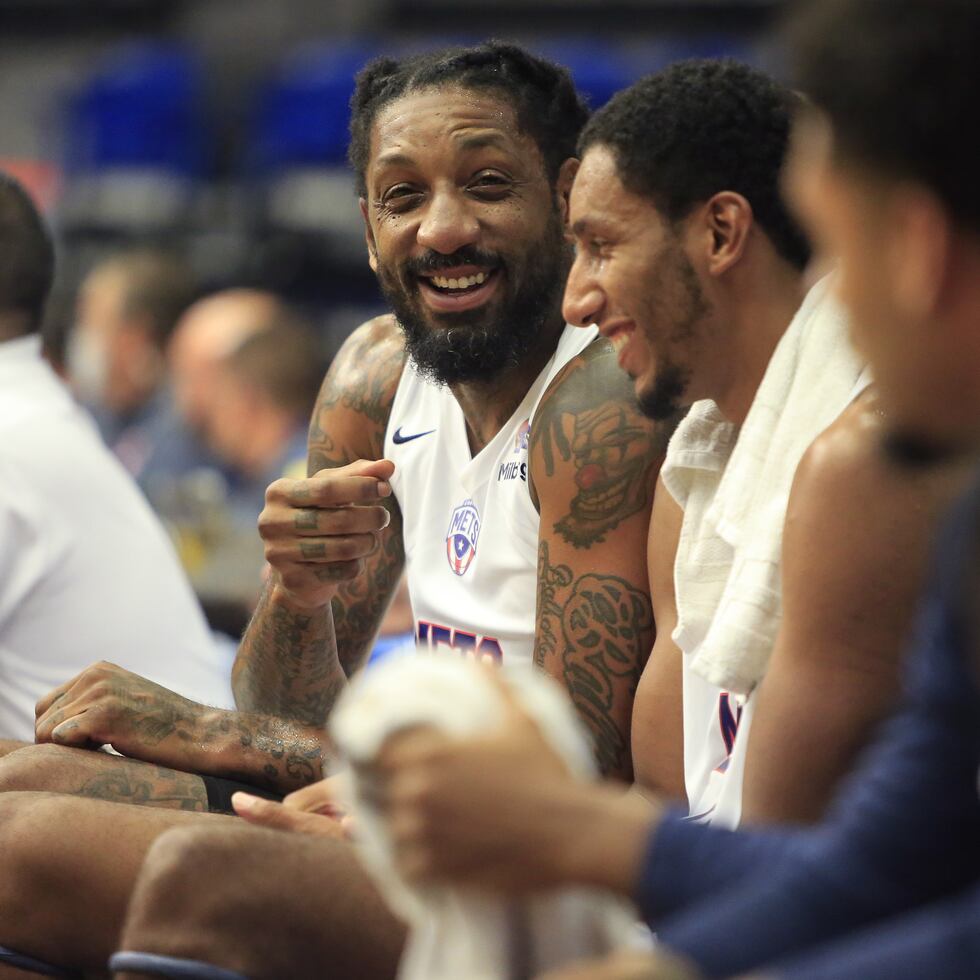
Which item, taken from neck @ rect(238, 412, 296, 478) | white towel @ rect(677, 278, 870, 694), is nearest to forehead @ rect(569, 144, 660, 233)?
white towel @ rect(677, 278, 870, 694)

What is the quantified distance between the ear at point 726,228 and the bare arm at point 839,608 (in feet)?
1.56

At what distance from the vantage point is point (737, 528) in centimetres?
227

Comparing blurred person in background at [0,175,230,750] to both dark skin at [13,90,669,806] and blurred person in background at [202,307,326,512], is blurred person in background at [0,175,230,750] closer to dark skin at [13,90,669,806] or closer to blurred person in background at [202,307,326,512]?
dark skin at [13,90,669,806]

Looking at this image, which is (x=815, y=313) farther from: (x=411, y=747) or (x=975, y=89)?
(x=411, y=747)

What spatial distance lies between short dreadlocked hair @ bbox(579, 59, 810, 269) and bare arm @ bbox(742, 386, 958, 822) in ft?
1.73

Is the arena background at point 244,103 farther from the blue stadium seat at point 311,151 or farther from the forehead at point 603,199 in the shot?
the forehead at point 603,199

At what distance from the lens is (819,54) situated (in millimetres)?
1413

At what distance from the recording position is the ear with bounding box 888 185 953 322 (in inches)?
54.7

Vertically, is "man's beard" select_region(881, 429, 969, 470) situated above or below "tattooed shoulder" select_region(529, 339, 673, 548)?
below

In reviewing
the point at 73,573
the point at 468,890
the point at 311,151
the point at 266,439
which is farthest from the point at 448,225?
the point at 311,151

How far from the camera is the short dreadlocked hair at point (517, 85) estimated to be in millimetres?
3074

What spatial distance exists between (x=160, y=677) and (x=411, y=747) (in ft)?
7.28

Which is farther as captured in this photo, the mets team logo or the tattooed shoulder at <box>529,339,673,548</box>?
the mets team logo

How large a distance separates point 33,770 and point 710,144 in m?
1.48
